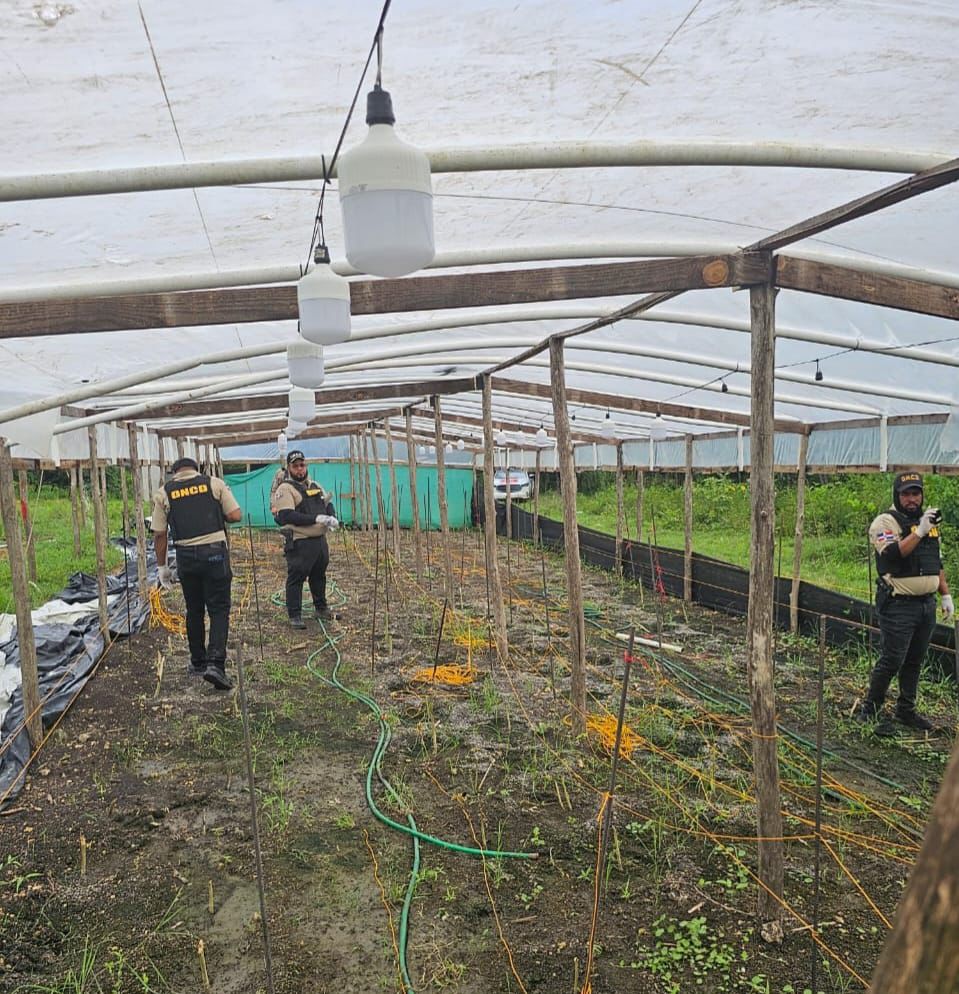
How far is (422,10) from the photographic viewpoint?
5.33 feet

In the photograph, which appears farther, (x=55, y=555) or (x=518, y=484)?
(x=518, y=484)

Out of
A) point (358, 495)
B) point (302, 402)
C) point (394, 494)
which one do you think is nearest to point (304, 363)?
point (302, 402)

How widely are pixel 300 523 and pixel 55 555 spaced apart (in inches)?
232

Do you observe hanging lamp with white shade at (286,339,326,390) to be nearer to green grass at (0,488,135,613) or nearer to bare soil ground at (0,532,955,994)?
bare soil ground at (0,532,955,994)

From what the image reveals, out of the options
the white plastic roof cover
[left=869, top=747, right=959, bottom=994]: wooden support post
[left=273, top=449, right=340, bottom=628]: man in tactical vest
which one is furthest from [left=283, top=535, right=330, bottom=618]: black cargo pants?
[left=869, top=747, right=959, bottom=994]: wooden support post

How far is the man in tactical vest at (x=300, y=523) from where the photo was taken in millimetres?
7242

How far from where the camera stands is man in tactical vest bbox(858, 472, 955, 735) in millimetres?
4562

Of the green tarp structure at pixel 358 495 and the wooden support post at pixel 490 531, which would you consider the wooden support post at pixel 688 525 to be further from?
the green tarp structure at pixel 358 495

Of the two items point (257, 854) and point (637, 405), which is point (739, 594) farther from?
point (257, 854)

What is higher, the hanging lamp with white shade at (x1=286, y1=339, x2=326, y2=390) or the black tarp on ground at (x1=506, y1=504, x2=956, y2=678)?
the hanging lamp with white shade at (x1=286, y1=339, x2=326, y2=390)

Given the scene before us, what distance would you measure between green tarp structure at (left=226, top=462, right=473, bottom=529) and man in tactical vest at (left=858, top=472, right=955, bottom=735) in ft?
43.5

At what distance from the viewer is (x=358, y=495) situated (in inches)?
720

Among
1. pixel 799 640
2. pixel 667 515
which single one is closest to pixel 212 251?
pixel 799 640

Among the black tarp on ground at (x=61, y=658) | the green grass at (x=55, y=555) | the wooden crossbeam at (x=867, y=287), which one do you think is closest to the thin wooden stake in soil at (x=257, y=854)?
the black tarp on ground at (x=61, y=658)
